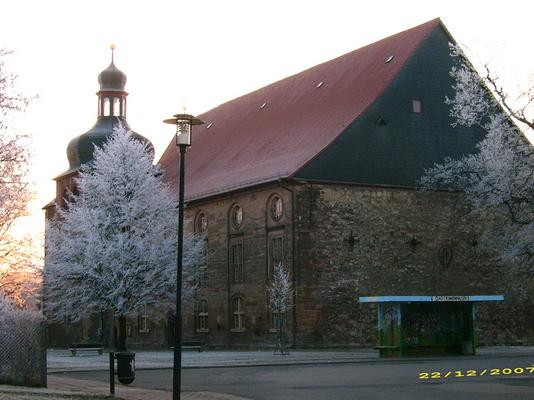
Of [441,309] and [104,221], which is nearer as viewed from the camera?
[441,309]

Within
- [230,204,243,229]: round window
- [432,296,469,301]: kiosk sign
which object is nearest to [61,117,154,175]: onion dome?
[230,204,243,229]: round window

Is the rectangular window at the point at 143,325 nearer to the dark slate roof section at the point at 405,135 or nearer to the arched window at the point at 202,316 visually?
the arched window at the point at 202,316

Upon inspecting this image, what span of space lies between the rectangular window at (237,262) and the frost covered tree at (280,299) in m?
4.12

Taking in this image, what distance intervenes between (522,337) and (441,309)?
475 inches

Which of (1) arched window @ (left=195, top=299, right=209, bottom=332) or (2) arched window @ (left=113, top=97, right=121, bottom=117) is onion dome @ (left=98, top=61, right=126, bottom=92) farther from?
(1) arched window @ (left=195, top=299, right=209, bottom=332)

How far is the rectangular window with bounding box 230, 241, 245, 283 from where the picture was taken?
4641 centimetres

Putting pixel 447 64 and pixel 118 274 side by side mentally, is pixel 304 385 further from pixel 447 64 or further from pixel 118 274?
pixel 447 64

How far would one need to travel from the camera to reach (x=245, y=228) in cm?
4581

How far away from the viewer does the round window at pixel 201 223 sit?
49750 millimetres

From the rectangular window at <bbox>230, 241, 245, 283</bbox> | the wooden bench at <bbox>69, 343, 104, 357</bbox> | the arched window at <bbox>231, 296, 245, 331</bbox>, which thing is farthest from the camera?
the rectangular window at <bbox>230, 241, 245, 283</bbox>

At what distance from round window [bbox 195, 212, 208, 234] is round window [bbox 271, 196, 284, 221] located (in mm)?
7110

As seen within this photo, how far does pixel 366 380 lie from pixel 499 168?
56.5ft

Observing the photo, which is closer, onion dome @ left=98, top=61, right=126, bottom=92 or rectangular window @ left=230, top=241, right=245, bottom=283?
rectangular window @ left=230, top=241, right=245, bottom=283

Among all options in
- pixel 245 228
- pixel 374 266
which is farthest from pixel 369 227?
pixel 245 228
